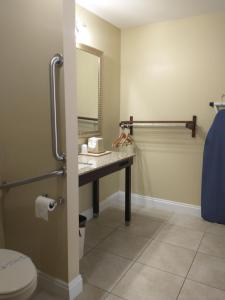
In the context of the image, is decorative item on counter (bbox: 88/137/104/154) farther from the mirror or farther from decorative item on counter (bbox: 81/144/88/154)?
the mirror

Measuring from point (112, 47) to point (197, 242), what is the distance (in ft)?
7.80

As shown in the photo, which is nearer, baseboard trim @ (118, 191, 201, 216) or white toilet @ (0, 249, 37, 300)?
white toilet @ (0, 249, 37, 300)

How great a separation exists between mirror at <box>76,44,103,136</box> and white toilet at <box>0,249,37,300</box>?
1.52 metres

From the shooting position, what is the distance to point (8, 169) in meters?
1.75

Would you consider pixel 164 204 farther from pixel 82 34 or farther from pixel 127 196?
pixel 82 34

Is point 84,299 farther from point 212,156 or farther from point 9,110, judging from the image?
point 212,156

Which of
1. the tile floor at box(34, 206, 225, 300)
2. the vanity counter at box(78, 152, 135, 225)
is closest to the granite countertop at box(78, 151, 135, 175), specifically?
the vanity counter at box(78, 152, 135, 225)

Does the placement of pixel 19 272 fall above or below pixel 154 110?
below

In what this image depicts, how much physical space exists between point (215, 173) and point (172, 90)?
42.1 inches

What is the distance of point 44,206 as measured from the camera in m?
1.50

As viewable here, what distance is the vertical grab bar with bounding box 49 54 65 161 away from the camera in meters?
1.39

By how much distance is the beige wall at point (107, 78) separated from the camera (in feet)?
8.79

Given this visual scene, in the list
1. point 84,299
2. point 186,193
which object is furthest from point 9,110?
point 186,193

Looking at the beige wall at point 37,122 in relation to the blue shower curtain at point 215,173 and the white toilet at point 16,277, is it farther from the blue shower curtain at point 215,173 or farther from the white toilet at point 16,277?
the blue shower curtain at point 215,173
